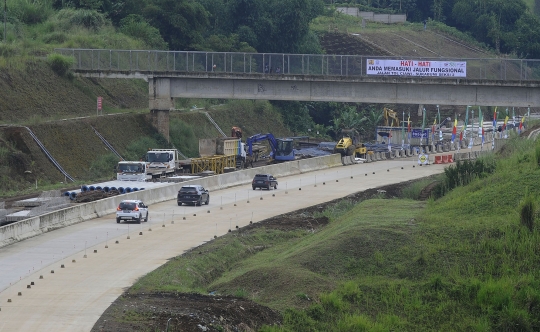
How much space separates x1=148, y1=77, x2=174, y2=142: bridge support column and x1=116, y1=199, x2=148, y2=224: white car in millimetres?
33918

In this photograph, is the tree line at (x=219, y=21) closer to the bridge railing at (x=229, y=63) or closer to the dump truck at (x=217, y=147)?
the bridge railing at (x=229, y=63)

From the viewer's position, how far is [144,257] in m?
40.2

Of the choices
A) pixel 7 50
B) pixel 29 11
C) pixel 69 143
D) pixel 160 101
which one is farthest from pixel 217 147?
pixel 29 11

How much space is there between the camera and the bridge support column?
83625 mm

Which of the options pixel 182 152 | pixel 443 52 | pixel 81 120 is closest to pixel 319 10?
pixel 443 52

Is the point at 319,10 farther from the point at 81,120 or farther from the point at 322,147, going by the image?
the point at 81,120

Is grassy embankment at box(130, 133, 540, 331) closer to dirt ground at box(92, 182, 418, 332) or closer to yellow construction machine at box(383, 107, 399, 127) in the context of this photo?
dirt ground at box(92, 182, 418, 332)

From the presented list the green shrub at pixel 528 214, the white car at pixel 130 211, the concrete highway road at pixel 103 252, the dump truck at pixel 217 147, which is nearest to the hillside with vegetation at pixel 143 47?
the dump truck at pixel 217 147

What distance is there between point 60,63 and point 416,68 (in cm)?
2913

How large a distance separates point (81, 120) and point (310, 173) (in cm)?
1810

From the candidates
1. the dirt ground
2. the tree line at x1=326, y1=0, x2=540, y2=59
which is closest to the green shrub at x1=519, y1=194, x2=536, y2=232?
the dirt ground

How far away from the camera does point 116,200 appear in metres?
55.0

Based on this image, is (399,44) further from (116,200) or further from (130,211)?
(130,211)

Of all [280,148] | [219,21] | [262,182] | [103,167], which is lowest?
[262,182]
